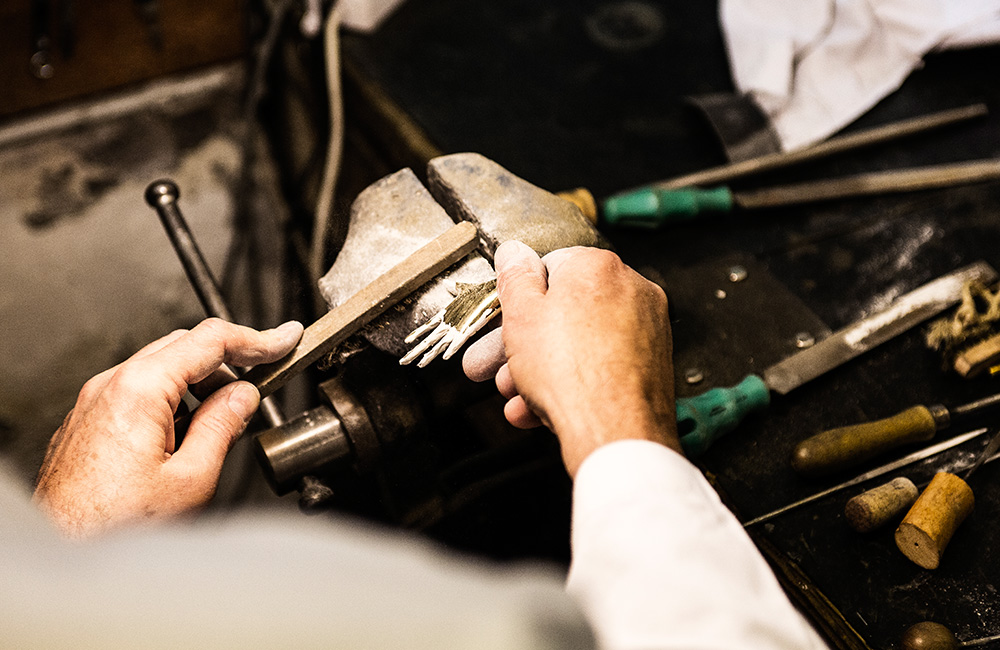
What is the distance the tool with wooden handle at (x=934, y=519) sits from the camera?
894 millimetres

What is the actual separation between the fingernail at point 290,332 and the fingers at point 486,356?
20 centimetres

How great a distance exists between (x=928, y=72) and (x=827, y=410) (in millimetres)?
1098

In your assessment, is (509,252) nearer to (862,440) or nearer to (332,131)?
(862,440)

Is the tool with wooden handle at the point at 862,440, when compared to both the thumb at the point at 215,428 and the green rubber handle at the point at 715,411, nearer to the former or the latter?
the green rubber handle at the point at 715,411

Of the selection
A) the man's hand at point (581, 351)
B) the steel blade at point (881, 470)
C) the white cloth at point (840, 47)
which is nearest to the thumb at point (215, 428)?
the man's hand at point (581, 351)

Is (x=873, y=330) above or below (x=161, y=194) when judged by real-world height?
below

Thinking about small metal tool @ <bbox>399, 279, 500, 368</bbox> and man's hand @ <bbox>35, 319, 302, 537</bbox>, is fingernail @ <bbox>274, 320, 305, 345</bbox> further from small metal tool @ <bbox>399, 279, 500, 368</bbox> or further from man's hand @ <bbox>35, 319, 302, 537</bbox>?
small metal tool @ <bbox>399, 279, 500, 368</bbox>

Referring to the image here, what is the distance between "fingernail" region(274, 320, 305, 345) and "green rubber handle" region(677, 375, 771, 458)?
53 cm

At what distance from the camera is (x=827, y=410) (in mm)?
1105

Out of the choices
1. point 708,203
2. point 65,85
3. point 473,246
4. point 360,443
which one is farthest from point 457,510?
point 65,85

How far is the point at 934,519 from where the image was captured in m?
0.90

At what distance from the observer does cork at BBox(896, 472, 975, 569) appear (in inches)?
35.2

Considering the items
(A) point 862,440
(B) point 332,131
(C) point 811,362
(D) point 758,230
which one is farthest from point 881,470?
(B) point 332,131

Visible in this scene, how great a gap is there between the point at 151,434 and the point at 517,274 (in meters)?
0.42
